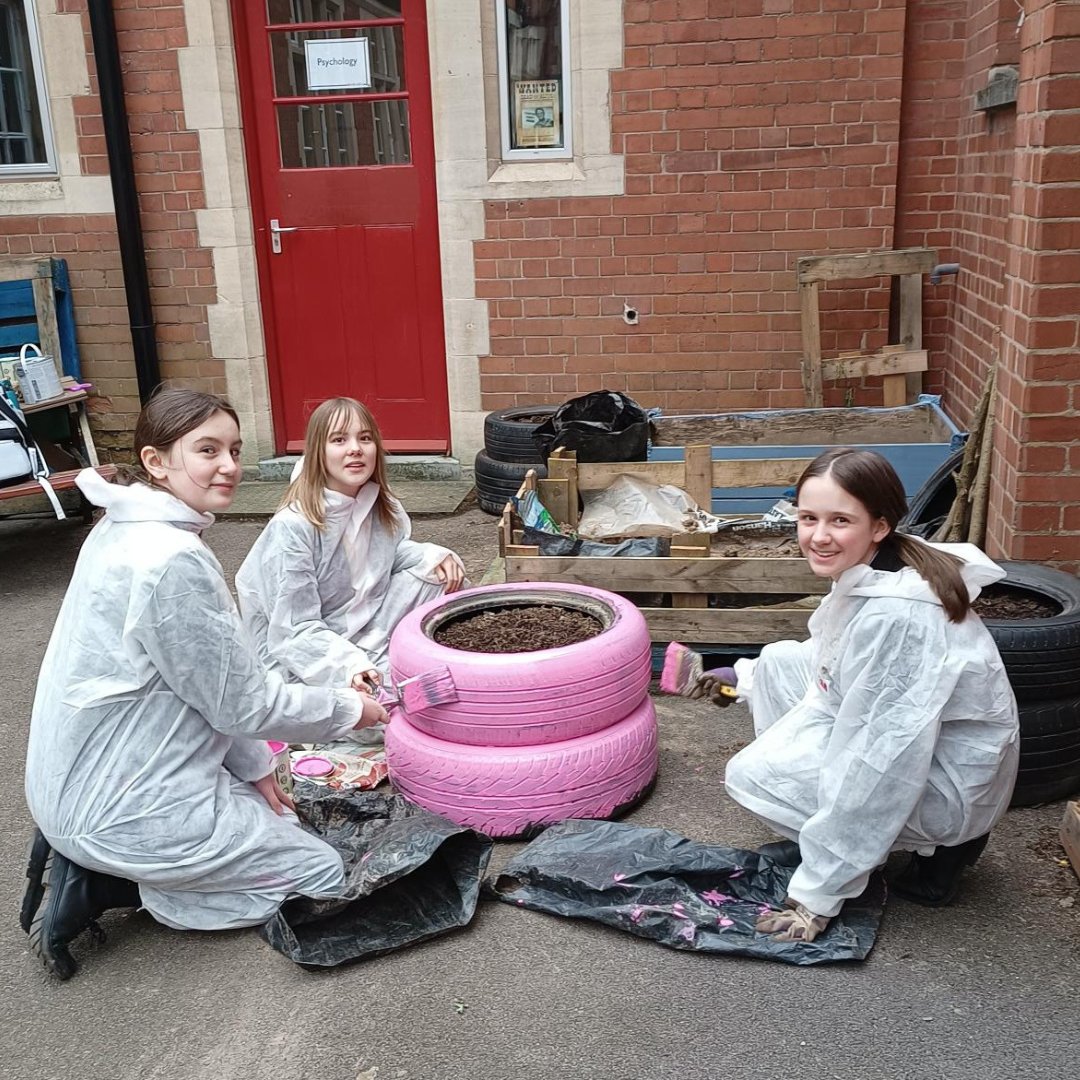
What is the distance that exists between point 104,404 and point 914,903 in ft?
22.0

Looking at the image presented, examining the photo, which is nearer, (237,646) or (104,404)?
(237,646)

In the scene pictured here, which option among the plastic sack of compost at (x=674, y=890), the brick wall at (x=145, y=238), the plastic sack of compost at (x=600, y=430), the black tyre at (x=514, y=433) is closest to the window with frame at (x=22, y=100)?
the brick wall at (x=145, y=238)

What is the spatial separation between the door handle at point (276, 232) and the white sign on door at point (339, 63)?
905mm

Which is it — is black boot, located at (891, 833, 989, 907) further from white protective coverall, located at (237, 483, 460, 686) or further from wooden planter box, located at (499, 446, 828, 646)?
white protective coverall, located at (237, 483, 460, 686)

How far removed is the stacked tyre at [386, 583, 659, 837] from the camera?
11.4ft

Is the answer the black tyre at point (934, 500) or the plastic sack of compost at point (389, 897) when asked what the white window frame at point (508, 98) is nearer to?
the black tyre at point (934, 500)

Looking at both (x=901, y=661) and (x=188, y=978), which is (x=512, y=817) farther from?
(x=901, y=661)

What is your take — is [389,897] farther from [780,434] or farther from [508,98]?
[508,98]

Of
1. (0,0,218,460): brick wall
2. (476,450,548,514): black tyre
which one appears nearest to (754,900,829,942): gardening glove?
(476,450,548,514): black tyre

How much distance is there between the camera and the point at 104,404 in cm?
811

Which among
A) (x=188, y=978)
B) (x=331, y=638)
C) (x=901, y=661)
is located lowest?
(x=188, y=978)

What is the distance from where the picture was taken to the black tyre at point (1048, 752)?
11.3 ft

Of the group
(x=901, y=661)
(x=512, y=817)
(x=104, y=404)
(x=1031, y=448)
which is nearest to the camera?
(x=901, y=661)

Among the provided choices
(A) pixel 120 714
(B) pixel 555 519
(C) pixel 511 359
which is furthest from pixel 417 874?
(C) pixel 511 359
